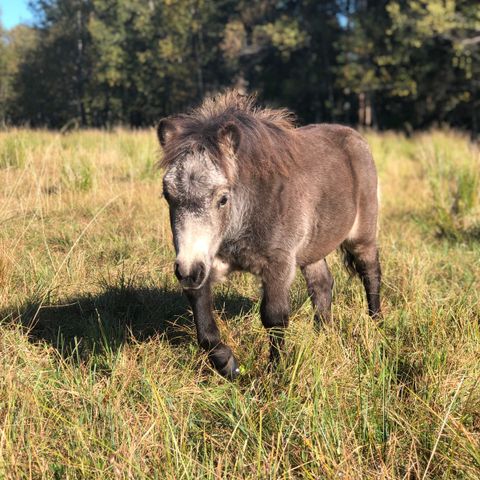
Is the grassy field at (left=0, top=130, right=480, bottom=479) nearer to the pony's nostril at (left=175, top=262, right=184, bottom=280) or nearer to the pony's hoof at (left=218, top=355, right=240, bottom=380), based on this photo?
the pony's hoof at (left=218, top=355, right=240, bottom=380)

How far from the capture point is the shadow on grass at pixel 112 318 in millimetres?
3146

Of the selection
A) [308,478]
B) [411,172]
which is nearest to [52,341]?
[308,478]

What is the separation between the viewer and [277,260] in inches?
118

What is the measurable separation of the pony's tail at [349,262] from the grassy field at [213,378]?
13 cm

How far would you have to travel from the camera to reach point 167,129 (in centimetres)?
288

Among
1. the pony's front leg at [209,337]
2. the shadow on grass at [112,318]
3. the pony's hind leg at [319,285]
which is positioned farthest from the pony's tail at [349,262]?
the pony's front leg at [209,337]

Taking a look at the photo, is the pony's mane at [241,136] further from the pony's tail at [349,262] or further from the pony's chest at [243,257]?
the pony's tail at [349,262]

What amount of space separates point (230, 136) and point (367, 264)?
90.0 inches

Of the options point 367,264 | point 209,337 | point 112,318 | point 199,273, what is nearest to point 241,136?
point 199,273

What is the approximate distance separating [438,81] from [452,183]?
60.1ft

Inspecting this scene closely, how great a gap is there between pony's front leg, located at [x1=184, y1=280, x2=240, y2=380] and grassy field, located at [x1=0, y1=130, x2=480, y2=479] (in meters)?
0.07

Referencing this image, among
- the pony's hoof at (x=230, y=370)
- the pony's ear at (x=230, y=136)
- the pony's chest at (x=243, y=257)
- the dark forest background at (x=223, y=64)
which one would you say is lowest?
the pony's hoof at (x=230, y=370)

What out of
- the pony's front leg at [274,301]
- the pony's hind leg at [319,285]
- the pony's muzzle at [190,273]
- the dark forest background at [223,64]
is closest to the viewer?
the pony's muzzle at [190,273]

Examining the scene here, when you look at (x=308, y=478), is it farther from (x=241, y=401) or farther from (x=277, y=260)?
(x=277, y=260)
